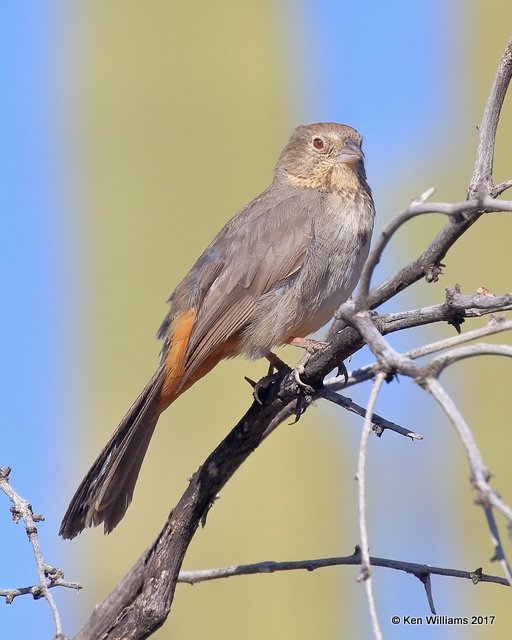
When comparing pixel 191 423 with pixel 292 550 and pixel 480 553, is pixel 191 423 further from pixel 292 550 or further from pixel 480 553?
pixel 480 553

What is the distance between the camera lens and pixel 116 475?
14.5 ft

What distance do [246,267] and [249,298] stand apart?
0.56 ft

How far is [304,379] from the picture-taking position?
363 cm

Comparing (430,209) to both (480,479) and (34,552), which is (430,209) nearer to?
(480,479)

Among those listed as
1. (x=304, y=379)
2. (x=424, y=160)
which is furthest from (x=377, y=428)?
(x=424, y=160)

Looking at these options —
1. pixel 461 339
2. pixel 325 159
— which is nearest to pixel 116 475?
pixel 325 159

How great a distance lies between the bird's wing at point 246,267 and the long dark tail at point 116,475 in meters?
0.25

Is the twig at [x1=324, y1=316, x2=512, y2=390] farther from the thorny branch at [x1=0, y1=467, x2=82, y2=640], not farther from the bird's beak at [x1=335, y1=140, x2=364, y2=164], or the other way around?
the bird's beak at [x1=335, y1=140, x2=364, y2=164]

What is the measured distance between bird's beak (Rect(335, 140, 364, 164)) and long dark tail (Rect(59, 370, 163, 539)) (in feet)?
4.86

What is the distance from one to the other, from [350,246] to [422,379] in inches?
98.7

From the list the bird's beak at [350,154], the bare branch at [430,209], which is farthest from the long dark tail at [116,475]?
the bare branch at [430,209]

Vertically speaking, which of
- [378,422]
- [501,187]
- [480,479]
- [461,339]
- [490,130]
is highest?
[490,130]

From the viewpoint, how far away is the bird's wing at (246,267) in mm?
4727

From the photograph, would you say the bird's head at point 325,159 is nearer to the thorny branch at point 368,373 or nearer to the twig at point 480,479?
the thorny branch at point 368,373
